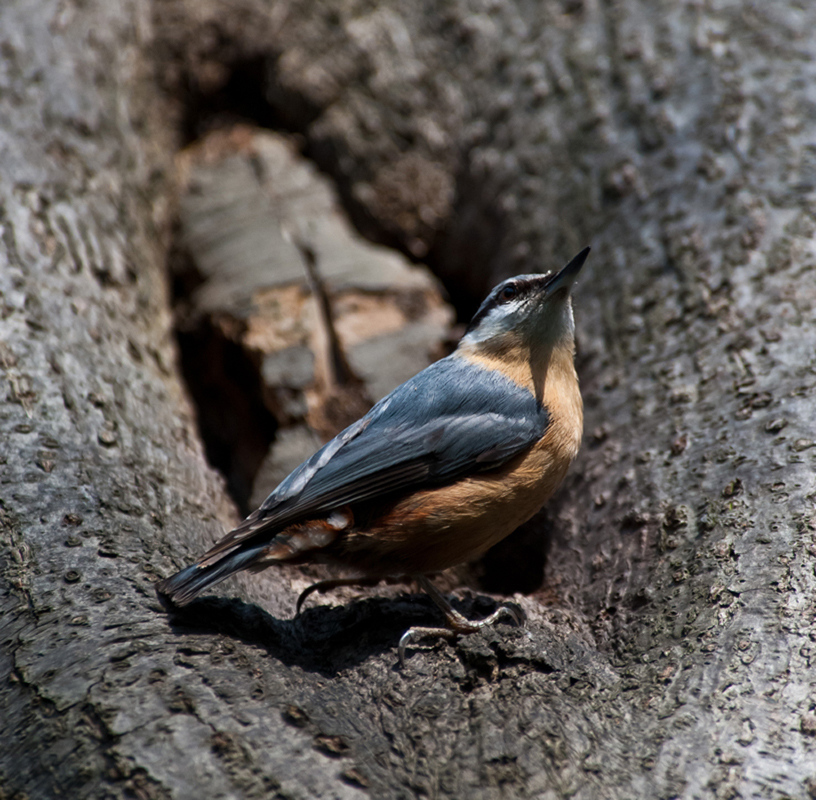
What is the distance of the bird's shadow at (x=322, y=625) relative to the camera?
1906mm

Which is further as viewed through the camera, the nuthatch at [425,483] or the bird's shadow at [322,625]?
the nuthatch at [425,483]

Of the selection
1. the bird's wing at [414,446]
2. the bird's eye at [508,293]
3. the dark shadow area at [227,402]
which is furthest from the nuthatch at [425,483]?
the dark shadow area at [227,402]

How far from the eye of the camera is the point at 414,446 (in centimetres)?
229

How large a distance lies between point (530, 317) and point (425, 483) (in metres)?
0.76

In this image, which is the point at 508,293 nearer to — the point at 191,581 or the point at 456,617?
the point at 456,617

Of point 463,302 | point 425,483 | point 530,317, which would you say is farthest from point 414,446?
point 463,302

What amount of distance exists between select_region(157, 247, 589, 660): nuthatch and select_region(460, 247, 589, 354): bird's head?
0.19ft

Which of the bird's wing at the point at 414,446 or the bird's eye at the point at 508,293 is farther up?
the bird's eye at the point at 508,293

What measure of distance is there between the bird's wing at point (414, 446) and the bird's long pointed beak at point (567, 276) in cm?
36

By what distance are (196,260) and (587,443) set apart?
226 centimetres

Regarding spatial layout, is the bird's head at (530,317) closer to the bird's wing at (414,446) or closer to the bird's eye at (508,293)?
the bird's eye at (508,293)

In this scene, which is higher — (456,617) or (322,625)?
(322,625)

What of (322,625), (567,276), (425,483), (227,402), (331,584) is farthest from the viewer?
(227,402)

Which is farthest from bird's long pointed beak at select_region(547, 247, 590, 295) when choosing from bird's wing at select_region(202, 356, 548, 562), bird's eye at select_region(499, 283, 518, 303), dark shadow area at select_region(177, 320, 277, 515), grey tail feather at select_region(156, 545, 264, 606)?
dark shadow area at select_region(177, 320, 277, 515)
